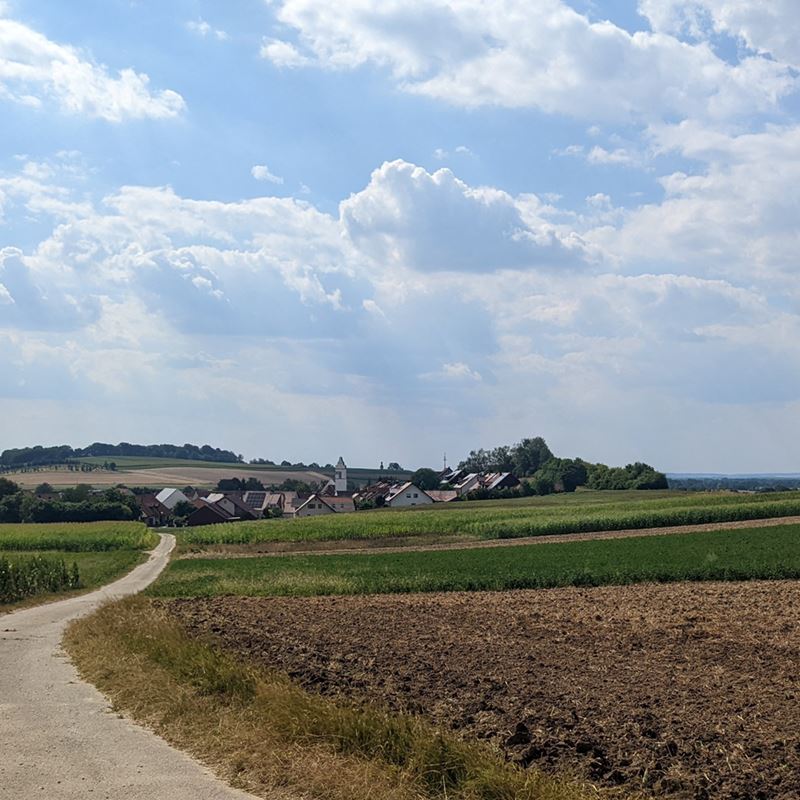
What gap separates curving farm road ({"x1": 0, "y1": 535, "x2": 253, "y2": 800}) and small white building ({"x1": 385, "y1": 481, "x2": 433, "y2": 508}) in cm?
12536

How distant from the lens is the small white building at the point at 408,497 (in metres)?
142

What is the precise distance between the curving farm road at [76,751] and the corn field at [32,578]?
18.4 m

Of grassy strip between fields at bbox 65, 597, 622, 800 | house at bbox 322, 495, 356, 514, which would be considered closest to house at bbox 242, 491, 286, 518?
house at bbox 322, 495, 356, 514

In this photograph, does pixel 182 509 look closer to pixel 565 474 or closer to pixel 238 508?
pixel 238 508

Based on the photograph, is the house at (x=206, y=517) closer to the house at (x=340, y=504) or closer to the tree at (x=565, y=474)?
the house at (x=340, y=504)

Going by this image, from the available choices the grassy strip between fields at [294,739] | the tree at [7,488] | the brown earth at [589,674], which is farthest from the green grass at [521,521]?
the tree at [7,488]

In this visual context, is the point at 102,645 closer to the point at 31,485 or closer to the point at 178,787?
the point at 178,787

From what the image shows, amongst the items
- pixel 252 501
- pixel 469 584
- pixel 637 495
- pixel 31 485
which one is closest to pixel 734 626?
pixel 469 584

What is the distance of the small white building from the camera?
142 meters

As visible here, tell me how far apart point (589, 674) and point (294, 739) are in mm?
4280

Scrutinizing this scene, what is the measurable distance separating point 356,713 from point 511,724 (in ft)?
5.76

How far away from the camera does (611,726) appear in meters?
9.78

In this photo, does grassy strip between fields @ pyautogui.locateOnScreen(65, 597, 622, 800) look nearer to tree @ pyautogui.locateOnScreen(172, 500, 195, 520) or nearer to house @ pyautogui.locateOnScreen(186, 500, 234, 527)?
house @ pyautogui.locateOnScreen(186, 500, 234, 527)

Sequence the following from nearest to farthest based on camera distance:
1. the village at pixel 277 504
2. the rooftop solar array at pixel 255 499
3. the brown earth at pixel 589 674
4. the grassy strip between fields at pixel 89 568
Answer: the brown earth at pixel 589 674
the grassy strip between fields at pixel 89 568
the village at pixel 277 504
the rooftop solar array at pixel 255 499
